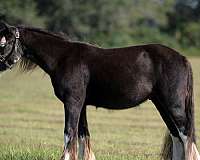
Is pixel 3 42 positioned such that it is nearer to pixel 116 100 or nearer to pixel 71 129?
pixel 71 129

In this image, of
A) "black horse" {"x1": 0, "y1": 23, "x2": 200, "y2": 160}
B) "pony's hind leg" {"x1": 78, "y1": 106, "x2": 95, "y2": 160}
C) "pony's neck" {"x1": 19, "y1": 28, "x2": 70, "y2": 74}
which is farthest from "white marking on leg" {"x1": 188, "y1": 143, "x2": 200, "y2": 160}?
"pony's neck" {"x1": 19, "y1": 28, "x2": 70, "y2": 74}

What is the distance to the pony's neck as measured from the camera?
8156mm

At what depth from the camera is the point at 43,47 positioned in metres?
8.22

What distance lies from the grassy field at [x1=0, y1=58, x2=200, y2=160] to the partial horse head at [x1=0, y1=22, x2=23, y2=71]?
1070mm

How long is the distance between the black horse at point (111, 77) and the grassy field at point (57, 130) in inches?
44.3

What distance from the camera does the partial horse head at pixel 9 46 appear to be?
802 centimetres

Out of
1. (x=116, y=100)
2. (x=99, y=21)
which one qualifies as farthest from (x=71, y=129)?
(x=99, y=21)

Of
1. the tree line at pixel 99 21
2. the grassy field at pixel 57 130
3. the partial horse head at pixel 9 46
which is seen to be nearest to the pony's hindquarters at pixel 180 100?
the grassy field at pixel 57 130

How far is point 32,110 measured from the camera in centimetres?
1855

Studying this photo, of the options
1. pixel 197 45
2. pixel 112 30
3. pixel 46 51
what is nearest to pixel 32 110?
pixel 46 51

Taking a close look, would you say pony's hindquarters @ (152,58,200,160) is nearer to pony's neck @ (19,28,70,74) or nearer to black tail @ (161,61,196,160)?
black tail @ (161,61,196,160)

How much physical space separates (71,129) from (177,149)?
1.50 meters

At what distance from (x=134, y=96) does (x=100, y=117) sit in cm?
918

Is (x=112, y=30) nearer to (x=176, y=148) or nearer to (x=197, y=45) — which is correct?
(x=197, y=45)
